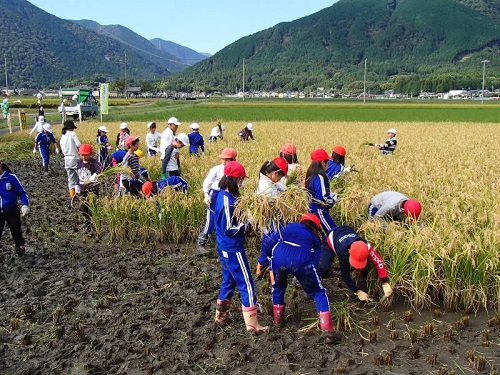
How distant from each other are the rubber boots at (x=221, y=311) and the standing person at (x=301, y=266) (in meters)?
0.48

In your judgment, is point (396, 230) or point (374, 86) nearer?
point (396, 230)

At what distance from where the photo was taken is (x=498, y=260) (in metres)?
4.65

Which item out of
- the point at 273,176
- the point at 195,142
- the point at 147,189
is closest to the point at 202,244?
the point at 147,189

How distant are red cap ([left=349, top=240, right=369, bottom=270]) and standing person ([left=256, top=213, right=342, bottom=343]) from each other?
0.35 metres

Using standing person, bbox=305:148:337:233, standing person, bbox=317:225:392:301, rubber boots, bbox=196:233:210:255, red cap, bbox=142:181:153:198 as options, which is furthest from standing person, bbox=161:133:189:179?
standing person, bbox=317:225:392:301

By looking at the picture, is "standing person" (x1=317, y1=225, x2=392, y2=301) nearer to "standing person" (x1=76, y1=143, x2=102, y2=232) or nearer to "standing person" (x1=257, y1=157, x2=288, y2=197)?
"standing person" (x1=257, y1=157, x2=288, y2=197)

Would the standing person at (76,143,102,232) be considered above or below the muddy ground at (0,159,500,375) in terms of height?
above

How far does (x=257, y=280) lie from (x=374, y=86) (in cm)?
13837

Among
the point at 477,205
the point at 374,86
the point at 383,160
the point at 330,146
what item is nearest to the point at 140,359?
the point at 477,205

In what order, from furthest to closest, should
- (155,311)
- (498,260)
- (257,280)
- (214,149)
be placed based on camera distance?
(214,149)
(257,280)
(155,311)
(498,260)

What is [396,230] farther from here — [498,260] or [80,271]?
[80,271]

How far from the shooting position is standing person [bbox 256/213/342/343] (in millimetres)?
4355

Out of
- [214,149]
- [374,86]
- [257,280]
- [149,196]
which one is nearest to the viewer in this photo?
[257,280]

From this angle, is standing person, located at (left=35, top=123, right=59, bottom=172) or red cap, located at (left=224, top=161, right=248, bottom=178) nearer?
red cap, located at (left=224, top=161, right=248, bottom=178)
